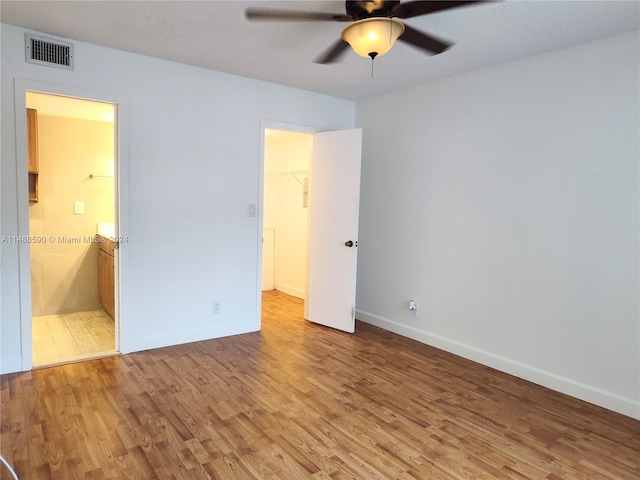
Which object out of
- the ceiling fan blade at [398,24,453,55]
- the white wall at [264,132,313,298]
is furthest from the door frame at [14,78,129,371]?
the white wall at [264,132,313,298]

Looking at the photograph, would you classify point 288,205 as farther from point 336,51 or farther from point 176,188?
point 336,51

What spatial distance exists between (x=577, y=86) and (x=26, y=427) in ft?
13.5

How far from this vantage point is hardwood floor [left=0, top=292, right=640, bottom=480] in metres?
2.09

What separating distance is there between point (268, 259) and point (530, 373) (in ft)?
12.5

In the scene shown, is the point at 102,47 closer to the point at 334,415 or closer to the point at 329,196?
the point at 329,196

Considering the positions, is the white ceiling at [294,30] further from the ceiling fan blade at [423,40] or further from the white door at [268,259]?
the white door at [268,259]

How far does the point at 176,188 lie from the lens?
362 cm

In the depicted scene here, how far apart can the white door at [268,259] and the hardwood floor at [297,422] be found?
255 cm

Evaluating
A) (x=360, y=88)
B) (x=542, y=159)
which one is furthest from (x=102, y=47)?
(x=542, y=159)

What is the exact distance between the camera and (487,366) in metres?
3.48

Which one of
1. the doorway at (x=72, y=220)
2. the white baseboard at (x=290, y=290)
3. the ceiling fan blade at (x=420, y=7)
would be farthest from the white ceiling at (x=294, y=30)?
the white baseboard at (x=290, y=290)

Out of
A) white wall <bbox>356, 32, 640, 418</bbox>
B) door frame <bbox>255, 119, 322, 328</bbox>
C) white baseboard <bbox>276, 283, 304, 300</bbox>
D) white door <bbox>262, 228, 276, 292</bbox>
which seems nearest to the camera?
white wall <bbox>356, 32, 640, 418</bbox>

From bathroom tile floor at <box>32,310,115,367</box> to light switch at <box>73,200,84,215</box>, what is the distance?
1162 mm

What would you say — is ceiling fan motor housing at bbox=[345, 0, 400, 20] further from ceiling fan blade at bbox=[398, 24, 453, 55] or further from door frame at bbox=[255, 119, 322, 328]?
door frame at bbox=[255, 119, 322, 328]
